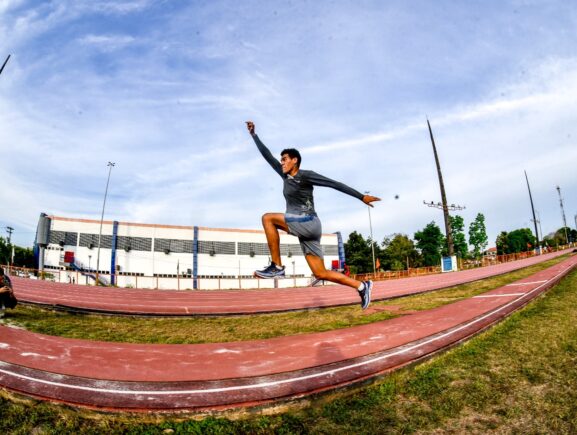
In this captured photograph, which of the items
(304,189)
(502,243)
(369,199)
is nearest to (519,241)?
(502,243)

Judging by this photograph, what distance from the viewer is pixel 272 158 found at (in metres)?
3.71

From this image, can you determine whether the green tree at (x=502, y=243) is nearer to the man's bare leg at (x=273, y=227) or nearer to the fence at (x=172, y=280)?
the fence at (x=172, y=280)

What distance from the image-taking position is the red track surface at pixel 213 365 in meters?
2.76

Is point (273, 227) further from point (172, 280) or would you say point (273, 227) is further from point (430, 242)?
point (430, 242)

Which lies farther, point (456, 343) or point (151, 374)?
point (456, 343)

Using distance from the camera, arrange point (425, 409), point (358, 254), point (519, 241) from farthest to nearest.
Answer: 1. point (519, 241)
2. point (358, 254)
3. point (425, 409)

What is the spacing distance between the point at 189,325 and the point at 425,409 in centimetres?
598

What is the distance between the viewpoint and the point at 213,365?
3.77 meters

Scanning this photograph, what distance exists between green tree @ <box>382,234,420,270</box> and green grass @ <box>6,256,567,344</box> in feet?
227

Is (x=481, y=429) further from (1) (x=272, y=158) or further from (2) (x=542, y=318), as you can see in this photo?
(2) (x=542, y=318)

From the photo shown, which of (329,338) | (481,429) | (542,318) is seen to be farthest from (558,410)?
(542,318)

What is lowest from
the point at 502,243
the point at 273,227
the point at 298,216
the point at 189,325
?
the point at 189,325

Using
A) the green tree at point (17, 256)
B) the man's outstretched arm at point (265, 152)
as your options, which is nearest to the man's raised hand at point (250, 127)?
the man's outstretched arm at point (265, 152)

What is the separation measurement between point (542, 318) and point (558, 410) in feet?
11.2
